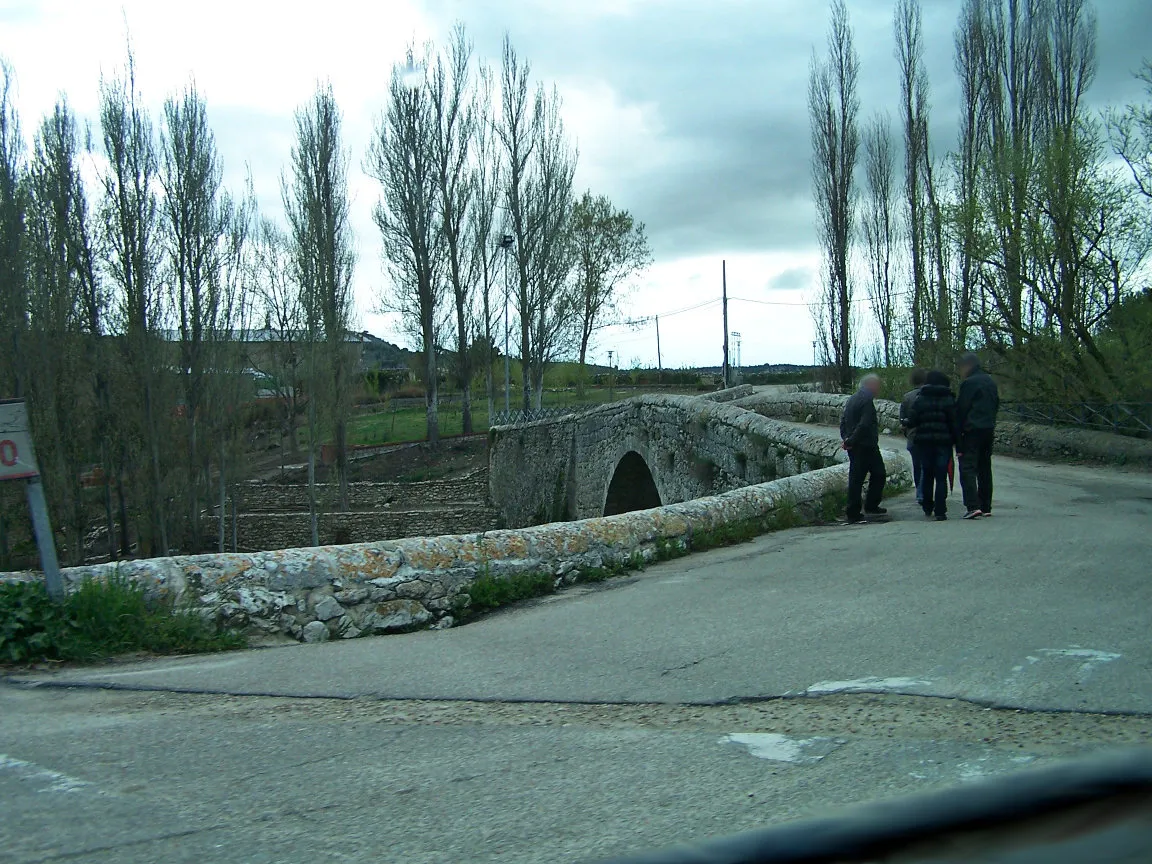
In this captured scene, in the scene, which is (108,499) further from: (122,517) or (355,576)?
(355,576)

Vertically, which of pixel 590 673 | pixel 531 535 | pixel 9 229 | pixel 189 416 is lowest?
pixel 590 673

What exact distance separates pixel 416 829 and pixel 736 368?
181 ft

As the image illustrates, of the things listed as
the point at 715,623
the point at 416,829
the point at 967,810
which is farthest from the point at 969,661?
the point at 967,810

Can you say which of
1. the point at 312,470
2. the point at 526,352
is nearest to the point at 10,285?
the point at 312,470

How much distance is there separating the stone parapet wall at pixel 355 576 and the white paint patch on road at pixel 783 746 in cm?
311

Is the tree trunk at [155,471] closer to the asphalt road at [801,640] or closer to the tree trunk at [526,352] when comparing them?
the tree trunk at [526,352]

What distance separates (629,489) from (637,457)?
8.03 feet

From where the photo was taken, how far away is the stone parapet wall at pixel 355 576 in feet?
19.3

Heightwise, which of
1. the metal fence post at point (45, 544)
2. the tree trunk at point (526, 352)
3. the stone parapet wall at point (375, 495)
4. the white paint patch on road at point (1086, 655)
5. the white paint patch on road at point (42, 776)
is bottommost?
the stone parapet wall at point (375, 495)

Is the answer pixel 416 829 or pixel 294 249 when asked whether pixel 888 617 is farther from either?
pixel 294 249

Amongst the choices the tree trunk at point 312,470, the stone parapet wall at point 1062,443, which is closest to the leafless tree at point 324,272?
the tree trunk at point 312,470

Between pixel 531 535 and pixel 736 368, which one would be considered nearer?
pixel 531 535

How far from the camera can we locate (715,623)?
538 centimetres

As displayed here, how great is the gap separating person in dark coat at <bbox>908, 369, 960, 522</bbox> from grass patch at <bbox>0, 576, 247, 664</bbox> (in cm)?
657
